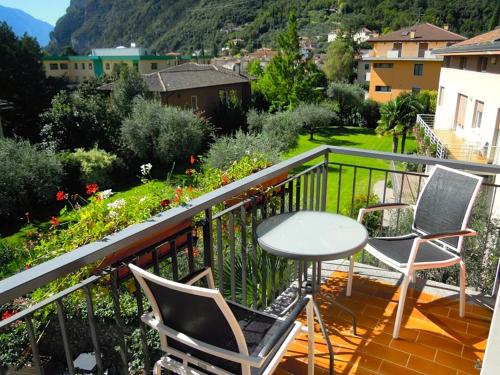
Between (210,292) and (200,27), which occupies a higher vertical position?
(200,27)

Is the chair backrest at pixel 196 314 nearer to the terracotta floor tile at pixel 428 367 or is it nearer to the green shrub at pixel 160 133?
the terracotta floor tile at pixel 428 367

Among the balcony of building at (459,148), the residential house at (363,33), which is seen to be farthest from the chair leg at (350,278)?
the residential house at (363,33)

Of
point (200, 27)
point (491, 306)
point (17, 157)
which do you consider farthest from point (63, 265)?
point (200, 27)

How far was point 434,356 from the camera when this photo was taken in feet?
8.10

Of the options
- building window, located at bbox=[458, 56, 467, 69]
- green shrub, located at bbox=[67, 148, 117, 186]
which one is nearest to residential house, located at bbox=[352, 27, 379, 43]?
building window, located at bbox=[458, 56, 467, 69]

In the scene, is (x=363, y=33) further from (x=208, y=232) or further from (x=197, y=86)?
(x=208, y=232)

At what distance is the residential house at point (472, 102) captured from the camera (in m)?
13.7

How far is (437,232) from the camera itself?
2.92 metres

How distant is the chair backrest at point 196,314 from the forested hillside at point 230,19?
51.6 meters

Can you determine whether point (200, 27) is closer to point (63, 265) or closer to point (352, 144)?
point (352, 144)

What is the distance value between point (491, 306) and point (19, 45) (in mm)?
35667

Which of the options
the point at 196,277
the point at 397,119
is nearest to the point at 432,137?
the point at 397,119

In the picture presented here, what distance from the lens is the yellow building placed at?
35031 mm

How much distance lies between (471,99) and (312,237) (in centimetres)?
1771
